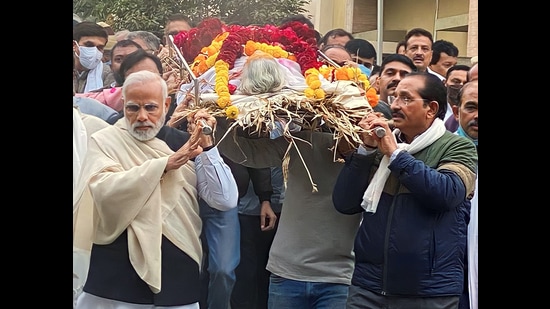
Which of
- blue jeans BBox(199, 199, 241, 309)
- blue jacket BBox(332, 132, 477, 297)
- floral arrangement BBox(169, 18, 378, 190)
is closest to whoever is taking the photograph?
floral arrangement BBox(169, 18, 378, 190)

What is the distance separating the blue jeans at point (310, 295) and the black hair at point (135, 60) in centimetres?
98

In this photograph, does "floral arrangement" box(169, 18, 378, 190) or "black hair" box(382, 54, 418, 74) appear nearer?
"floral arrangement" box(169, 18, 378, 190)

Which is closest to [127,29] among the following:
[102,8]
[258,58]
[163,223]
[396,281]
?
[102,8]

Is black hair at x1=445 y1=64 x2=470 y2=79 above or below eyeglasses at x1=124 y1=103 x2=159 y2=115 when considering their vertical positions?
above

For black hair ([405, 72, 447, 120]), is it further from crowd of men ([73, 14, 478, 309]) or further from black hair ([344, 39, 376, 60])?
black hair ([344, 39, 376, 60])

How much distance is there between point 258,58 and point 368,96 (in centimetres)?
45

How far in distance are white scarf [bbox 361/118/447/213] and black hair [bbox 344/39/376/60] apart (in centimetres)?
34

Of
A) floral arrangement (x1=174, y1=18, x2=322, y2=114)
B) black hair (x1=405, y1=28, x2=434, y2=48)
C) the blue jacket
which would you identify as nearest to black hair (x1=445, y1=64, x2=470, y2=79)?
black hair (x1=405, y1=28, x2=434, y2=48)

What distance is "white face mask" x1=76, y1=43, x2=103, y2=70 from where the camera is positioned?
331 centimetres

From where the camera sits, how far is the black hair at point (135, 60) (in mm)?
3258

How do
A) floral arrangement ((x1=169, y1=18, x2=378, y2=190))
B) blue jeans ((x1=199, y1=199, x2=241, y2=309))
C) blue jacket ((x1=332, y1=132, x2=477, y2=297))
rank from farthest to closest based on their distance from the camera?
blue jeans ((x1=199, y1=199, x2=241, y2=309)) < blue jacket ((x1=332, y1=132, x2=477, y2=297)) < floral arrangement ((x1=169, y1=18, x2=378, y2=190))

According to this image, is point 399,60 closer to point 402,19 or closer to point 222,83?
point 402,19

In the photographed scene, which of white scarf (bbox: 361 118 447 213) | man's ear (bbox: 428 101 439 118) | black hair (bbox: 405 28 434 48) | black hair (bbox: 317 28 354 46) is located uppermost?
black hair (bbox: 405 28 434 48)

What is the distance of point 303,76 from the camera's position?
322cm
